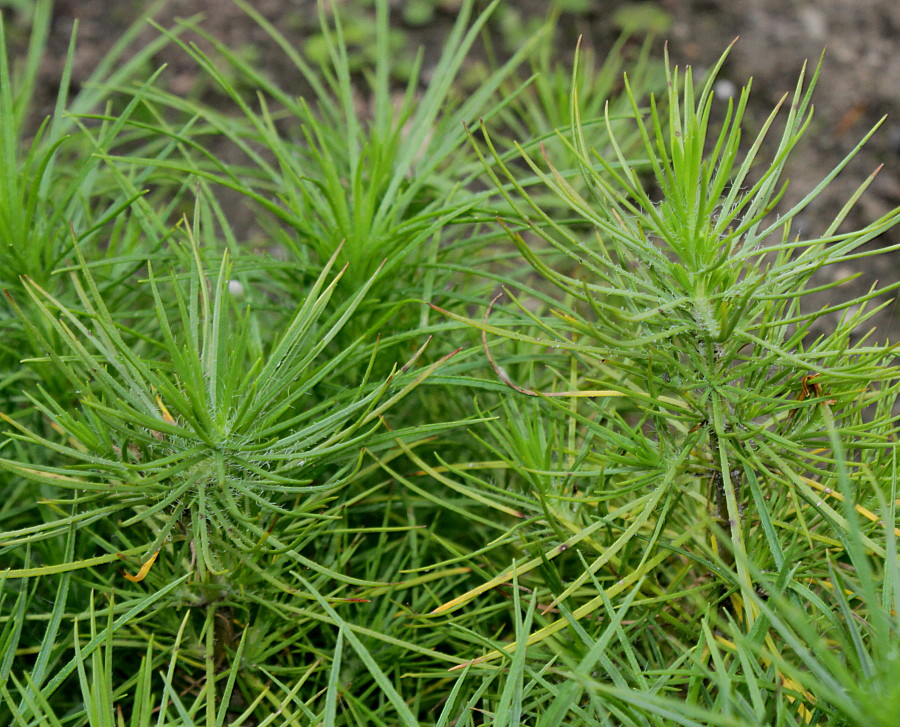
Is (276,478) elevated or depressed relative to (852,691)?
depressed

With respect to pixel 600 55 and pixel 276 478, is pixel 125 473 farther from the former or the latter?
pixel 600 55

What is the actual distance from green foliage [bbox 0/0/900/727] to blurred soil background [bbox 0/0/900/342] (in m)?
0.85

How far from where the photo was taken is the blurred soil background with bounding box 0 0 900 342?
5.16 ft

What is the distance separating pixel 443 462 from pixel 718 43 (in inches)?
58.6

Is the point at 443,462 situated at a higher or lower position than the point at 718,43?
lower

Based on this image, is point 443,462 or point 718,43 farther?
point 718,43

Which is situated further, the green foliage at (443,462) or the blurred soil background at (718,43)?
the blurred soil background at (718,43)

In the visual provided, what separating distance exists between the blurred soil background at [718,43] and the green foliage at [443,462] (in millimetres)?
849

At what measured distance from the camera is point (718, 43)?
69.7 inches

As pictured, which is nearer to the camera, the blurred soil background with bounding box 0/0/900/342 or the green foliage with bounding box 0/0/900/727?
the green foliage with bounding box 0/0/900/727

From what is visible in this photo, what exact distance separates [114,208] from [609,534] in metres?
0.55

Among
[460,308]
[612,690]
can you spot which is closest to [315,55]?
[460,308]

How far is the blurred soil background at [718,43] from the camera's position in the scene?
1.57 meters

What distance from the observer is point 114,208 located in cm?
79
